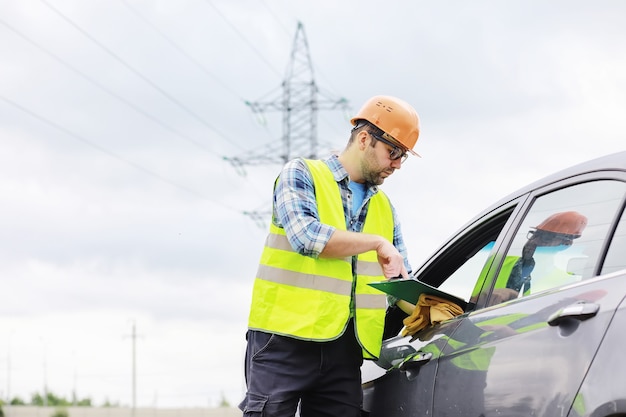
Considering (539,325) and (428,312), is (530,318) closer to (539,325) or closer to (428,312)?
(539,325)

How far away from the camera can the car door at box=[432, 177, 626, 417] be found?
319 centimetres

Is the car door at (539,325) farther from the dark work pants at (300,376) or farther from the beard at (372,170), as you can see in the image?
the beard at (372,170)

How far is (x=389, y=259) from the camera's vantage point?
14.3 feet

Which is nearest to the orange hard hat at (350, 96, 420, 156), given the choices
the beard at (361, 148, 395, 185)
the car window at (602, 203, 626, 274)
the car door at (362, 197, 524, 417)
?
the beard at (361, 148, 395, 185)

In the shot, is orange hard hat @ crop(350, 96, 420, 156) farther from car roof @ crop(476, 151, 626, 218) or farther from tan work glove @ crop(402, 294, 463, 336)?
tan work glove @ crop(402, 294, 463, 336)

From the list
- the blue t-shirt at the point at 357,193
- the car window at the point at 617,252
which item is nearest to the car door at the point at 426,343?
the blue t-shirt at the point at 357,193

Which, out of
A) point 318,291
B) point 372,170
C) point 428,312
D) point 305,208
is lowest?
point 428,312

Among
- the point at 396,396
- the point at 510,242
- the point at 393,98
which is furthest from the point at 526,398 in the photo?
the point at 393,98

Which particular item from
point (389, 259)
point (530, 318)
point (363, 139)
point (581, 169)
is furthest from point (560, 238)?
point (363, 139)

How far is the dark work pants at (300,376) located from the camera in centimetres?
454

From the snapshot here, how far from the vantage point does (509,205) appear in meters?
4.29

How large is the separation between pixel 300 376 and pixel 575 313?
1632 mm

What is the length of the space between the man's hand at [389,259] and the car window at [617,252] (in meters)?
1.12

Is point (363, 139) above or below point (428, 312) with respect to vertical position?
above
